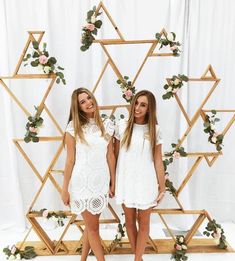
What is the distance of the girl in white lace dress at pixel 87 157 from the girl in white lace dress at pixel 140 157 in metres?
0.08

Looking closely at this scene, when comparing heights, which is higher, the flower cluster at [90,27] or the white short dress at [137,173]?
the flower cluster at [90,27]

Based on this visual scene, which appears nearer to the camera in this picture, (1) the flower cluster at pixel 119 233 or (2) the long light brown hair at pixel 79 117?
(2) the long light brown hair at pixel 79 117

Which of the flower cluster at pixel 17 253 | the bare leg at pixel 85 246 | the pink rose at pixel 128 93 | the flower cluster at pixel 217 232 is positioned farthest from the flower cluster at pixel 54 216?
the flower cluster at pixel 217 232

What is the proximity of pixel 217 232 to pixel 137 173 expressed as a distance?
3.09 feet

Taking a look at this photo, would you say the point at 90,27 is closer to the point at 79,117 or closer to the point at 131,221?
the point at 79,117

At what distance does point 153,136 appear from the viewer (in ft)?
7.22

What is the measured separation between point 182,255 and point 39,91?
179 centimetres

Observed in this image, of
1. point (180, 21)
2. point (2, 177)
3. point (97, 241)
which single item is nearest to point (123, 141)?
point (97, 241)

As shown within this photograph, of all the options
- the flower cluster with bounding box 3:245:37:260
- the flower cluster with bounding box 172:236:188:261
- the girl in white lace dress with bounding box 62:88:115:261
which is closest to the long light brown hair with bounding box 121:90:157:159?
the girl in white lace dress with bounding box 62:88:115:261

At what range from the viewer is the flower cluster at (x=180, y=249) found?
2594 millimetres

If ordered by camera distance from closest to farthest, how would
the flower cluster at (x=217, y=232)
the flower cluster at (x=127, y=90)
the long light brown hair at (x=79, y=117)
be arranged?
the long light brown hair at (x=79, y=117) < the flower cluster at (x=127, y=90) < the flower cluster at (x=217, y=232)

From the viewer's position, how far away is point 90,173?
2170 millimetres

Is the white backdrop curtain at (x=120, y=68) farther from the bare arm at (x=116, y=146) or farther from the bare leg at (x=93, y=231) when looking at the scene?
the bare leg at (x=93, y=231)

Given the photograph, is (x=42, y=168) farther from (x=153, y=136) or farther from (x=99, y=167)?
(x=153, y=136)
